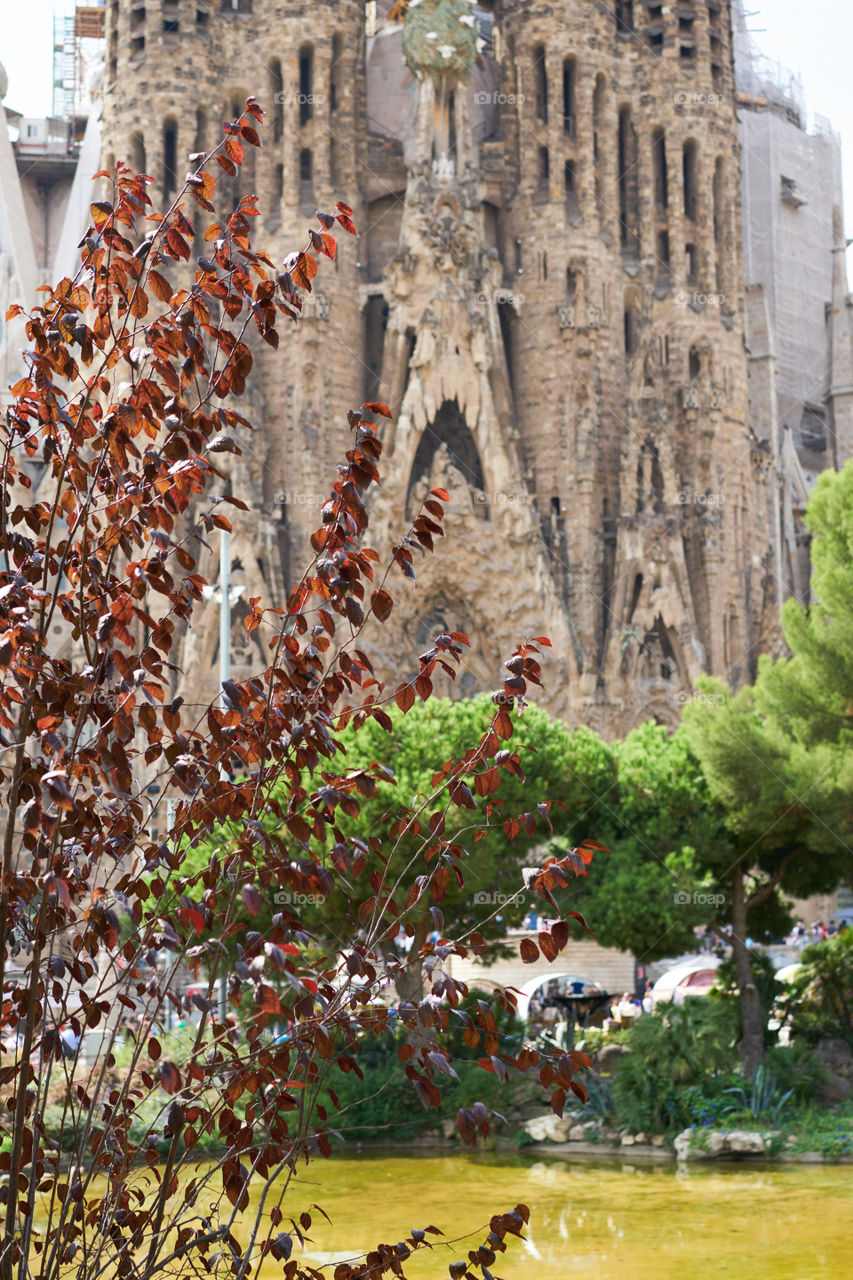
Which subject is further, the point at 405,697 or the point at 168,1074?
the point at 405,697

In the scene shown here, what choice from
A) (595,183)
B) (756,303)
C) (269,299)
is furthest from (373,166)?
(269,299)

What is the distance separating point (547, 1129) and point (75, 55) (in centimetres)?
4579

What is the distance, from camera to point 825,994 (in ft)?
71.1

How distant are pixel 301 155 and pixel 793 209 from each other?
64.1 feet

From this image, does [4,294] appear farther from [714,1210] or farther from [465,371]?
[714,1210]

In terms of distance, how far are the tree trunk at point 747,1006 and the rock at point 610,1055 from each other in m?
1.84

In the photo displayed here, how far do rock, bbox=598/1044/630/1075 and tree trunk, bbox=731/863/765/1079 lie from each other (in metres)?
1.84

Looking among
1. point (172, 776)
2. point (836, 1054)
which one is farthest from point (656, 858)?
point (172, 776)

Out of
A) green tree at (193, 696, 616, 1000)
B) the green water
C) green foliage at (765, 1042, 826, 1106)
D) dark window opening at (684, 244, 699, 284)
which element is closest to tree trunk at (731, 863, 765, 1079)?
green foliage at (765, 1042, 826, 1106)

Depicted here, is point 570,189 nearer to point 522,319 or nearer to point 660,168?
point 660,168

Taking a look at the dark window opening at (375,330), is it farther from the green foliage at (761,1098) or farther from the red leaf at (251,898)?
the red leaf at (251,898)

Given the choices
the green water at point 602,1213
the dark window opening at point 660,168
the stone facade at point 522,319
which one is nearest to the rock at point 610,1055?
Answer: the green water at point 602,1213

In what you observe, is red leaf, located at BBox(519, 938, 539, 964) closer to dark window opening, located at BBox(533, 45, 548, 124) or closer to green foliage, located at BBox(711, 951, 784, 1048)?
green foliage, located at BBox(711, 951, 784, 1048)

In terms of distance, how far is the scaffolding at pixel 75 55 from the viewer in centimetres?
5072
